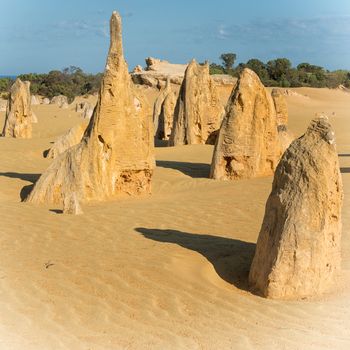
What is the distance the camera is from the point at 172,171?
1277cm

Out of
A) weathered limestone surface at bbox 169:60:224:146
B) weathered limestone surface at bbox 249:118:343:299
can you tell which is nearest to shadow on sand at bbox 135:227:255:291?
weathered limestone surface at bbox 249:118:343:299

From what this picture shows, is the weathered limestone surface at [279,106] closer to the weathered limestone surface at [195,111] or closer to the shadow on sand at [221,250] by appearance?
the weathered limestone surface at [195,111]

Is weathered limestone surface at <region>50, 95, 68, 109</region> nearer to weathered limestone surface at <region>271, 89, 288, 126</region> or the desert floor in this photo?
weathered limestone surface at <region>271, 89, 288, 126</region>

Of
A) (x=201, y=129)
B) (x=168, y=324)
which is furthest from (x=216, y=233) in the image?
(x=201, y=129)

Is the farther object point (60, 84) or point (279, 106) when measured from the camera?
point (60, 84)

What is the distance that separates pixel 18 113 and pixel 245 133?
10.2m

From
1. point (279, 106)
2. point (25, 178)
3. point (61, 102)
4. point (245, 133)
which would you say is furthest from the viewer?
point (61, 102)

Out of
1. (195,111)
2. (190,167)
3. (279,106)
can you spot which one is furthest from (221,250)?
(279,106)

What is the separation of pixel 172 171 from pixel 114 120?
3.31 meters

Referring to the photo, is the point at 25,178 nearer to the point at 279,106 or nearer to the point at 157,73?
the point at 279,106

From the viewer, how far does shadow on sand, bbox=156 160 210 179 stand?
1253cm

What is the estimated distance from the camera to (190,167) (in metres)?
13.4

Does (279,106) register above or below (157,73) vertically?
below

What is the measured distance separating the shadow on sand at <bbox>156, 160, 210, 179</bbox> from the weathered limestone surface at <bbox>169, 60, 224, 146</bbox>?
304cm
